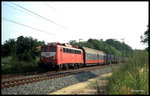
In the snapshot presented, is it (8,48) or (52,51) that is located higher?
(8,48)

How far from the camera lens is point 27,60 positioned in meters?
22.6

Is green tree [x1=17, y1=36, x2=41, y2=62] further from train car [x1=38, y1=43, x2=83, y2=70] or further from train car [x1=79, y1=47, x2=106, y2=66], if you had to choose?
train car [x1=79, y1=47, x2=106, y2=66]

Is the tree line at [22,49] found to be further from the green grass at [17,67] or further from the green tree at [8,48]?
the green grass at [17,67]

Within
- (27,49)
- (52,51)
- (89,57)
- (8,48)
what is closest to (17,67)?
(52,51)

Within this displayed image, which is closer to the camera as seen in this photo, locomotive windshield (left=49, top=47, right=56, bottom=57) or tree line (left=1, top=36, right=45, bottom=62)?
locomotive windshield (left=49, top=47, right=56, bottom=57)

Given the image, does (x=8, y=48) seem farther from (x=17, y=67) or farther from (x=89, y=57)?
(x=89, y=57)

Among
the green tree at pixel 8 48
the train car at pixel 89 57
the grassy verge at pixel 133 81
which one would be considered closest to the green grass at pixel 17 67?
the green tree at pixel 8 48

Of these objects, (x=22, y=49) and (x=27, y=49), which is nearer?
(x=27, y=49)

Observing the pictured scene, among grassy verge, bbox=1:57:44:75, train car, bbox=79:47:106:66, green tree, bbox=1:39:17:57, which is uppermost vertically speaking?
green tree, bbox=1:39:17:57

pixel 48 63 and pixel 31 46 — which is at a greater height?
pixel 31 46

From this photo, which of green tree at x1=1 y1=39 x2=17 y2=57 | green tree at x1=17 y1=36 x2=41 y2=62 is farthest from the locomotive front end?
green tree at x1=1 y1=39 x2=17 y2=57

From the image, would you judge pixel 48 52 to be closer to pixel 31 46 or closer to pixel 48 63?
pixel 48 63

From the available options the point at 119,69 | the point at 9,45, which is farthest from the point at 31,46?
the point at 119,69

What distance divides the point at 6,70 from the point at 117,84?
13.5 meters
